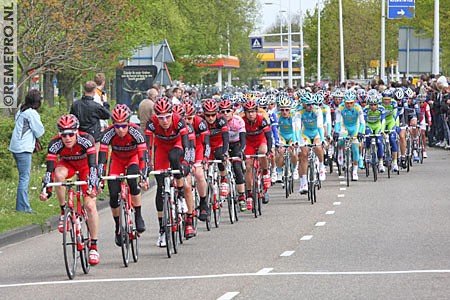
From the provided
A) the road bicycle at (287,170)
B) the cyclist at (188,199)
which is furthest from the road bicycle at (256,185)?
the cyclist at (188,199)

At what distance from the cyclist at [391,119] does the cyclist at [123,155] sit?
14229 mm

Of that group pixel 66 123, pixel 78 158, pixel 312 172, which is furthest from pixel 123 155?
pixel 312 172

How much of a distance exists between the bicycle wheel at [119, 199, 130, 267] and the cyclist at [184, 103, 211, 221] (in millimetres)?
3036

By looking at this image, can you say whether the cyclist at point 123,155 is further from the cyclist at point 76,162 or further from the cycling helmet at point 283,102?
the cycling helmet at point 283,102

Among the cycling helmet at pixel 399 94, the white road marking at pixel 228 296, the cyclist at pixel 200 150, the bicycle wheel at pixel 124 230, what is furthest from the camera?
the cycling helmet at pixel 399 94

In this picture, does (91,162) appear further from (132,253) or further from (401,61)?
(401,61)

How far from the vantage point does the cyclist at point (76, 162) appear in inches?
546

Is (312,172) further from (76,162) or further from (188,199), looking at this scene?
(76,162)

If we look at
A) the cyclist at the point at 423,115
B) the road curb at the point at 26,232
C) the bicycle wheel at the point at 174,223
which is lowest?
the road curb at the point at 26,232

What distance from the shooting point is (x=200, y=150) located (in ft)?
59.8

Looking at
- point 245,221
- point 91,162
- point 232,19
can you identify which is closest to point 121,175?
point 91,162

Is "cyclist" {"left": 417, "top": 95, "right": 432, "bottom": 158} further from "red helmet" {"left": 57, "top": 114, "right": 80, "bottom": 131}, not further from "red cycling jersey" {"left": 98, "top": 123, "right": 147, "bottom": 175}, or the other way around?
"red helmet" {"left": 57, "top": 114, "right": 80, "bottom": 131}

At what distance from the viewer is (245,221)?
19.4 metres

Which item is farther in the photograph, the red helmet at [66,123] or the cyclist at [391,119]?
the cyclist at [391,119]
